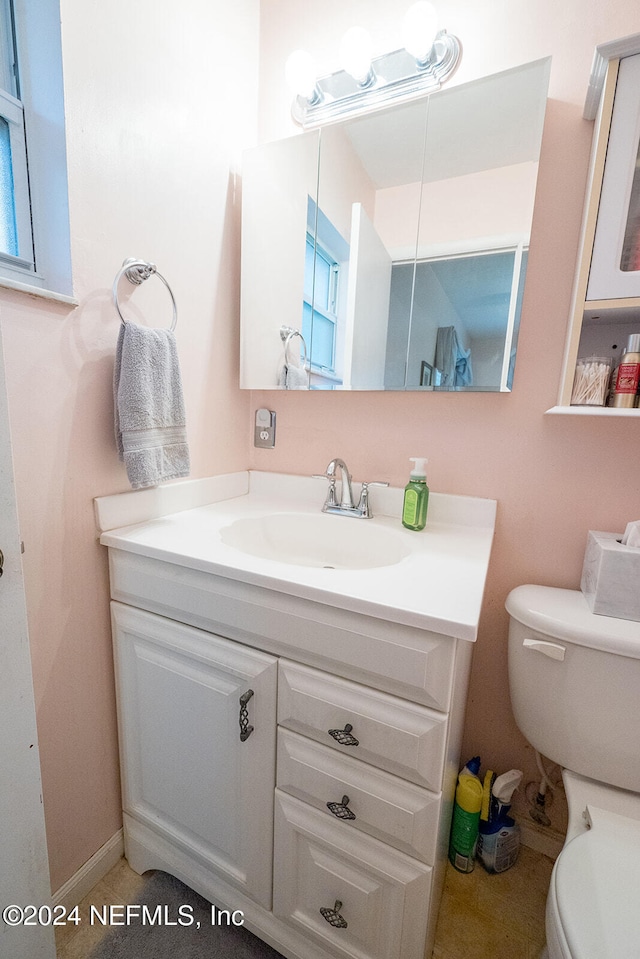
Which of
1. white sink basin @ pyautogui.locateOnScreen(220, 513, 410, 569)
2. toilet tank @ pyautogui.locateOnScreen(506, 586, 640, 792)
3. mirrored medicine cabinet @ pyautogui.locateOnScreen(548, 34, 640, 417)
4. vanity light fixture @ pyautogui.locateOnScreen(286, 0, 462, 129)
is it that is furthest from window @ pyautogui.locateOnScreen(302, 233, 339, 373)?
toilet tank @ pyautogui.locateOnScreen(506, 586, 640, 792)

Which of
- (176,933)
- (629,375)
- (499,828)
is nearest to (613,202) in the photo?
(629,375)

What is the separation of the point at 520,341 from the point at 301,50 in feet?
3.28

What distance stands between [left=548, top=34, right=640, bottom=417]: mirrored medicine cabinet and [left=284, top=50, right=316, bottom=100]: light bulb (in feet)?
2.31

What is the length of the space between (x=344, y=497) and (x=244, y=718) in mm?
608

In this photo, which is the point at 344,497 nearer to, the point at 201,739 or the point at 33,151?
the point at 201,739

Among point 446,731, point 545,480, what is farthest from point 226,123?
point 446,731

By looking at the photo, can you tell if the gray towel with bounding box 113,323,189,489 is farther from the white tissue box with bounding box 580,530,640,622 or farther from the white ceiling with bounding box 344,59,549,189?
the white tissue box with bounding box 580,530,640,622

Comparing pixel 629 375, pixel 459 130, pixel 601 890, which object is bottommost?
pixel 601 890

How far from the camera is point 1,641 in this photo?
0.57m

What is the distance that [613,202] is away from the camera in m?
0.76

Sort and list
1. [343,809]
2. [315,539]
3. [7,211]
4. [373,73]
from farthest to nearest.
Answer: [315,539]
[373,73]
[7,211]
[343,809]

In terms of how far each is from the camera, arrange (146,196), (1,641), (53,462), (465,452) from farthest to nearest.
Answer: (465,452) < (146,196) < (53,462) < (1,641)

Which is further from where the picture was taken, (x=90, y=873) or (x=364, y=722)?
(x=90, y=873)

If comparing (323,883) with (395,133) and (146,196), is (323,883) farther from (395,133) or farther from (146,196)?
(395,133)
